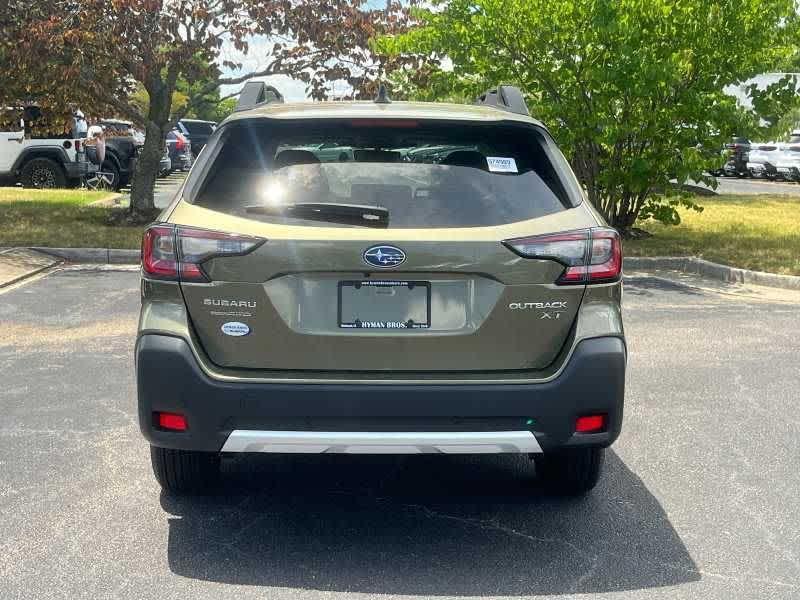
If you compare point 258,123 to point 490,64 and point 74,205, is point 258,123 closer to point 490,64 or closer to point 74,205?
point 490,64

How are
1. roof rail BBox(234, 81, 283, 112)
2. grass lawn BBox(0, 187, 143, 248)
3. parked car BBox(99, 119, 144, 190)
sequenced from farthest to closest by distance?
1. parked car BBox(99, 119, 144, 190)
2. grass lawn BBox(0, 187, 143, 248)
3. roof rail BBox(234, 81, 283, 112)

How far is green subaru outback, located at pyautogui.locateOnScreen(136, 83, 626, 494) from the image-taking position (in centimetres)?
387

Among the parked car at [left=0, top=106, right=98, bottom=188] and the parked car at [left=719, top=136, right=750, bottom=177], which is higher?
the parked car at [left=0, top=106, right=98, bottom=188]

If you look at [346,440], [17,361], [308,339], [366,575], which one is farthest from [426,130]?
[17,361]

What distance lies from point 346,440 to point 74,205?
17.2m

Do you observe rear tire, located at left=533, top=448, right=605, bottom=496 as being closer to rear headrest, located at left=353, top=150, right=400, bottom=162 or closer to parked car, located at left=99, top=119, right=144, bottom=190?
rear headrest, located at left=353, top=150, right=400, bottom=162

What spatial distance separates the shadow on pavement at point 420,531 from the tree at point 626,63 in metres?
9.48

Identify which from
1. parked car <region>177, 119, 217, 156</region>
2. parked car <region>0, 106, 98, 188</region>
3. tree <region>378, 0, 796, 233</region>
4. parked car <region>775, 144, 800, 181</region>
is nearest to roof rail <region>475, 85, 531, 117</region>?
tree <region>378, 0, 796, 233</region>

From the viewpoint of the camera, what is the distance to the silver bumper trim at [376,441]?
3.85 metres

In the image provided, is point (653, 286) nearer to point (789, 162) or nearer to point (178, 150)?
point (178, 150)

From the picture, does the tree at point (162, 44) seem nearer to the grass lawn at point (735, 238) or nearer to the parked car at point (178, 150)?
the grass lawn at point (735, 238)

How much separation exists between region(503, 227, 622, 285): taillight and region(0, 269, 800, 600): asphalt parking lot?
1078 mm

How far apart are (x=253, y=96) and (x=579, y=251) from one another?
1.84 metres

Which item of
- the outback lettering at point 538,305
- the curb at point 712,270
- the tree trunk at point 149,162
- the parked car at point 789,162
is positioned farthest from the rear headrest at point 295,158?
the parked car at point 789,162
